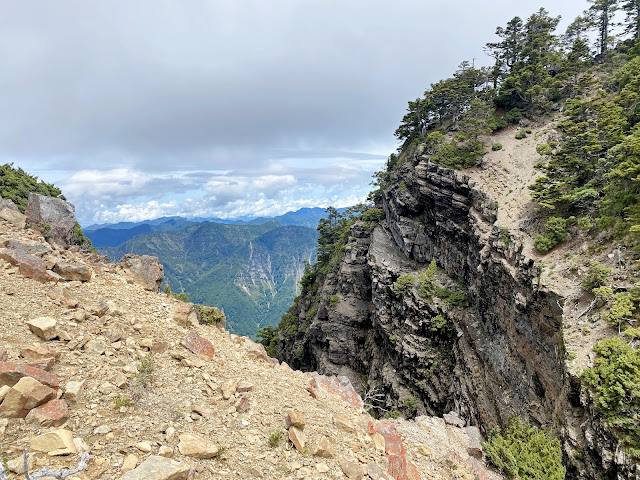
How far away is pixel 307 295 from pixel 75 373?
5638 cm

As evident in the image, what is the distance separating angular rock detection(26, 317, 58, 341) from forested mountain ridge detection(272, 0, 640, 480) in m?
16.4

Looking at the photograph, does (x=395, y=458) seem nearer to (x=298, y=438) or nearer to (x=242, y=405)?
(x=298, y=438)

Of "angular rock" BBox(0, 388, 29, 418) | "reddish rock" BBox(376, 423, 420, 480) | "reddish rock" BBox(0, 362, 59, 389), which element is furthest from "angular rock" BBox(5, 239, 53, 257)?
"reddish rock" BBox(376, 423, 420, 480)

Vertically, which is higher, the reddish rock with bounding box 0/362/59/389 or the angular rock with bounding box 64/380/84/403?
the reddish rock with bounding box 0/362/59/389

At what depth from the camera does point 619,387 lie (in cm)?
1239

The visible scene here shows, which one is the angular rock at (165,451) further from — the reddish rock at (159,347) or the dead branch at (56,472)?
the reddish rock at (159,347)

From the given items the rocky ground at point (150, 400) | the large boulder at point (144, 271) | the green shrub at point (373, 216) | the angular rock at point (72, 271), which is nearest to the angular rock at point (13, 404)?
the rocky ground at point (150, 400)

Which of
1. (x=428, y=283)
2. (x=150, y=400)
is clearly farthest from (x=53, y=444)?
(x=428, y=283)

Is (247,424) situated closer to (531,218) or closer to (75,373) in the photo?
(75,373)

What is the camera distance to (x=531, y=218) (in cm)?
2609

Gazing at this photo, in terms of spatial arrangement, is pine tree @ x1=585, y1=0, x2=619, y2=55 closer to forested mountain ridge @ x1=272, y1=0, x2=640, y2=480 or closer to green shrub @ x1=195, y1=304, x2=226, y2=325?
forested mountain ridge @ x1=272, y1=0, x2=640, y2=480

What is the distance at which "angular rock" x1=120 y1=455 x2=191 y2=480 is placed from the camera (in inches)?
199

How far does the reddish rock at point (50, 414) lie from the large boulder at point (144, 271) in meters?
7.93

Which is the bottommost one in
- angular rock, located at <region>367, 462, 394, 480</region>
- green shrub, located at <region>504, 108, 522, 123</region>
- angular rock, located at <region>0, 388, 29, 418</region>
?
angular rock, located at <region>367, 462, 394, 480</region>
